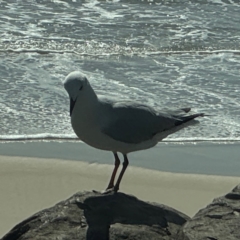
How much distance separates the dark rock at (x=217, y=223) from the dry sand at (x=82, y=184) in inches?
58.6

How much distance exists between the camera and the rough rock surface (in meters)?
4.05

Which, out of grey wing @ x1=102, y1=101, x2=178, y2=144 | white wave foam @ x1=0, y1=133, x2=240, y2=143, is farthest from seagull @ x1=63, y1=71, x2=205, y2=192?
white wave foam @ x1=0, y1=133, x2=240, y2=143

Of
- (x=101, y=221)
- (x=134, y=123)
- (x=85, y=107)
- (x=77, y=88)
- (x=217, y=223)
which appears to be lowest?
(x=101, y=221)

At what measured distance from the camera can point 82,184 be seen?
6051 millimetres

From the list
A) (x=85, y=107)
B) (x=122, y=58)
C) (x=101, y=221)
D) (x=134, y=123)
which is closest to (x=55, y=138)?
(x=134, y=123)

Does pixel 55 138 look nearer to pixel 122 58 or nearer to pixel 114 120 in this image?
pixel 114 120

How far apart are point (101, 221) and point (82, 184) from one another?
1.85m

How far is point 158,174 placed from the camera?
6.23m

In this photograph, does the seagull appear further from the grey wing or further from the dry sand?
the dry sand

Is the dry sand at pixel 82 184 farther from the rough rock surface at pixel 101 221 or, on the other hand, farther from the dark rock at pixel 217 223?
the dark rock at pixel 217 223

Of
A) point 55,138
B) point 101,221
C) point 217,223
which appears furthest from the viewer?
point 55,138

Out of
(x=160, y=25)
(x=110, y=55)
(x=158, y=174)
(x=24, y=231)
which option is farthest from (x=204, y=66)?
(x=24, y=231)

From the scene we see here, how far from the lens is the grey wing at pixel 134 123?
186 inches

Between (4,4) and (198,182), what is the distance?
6785 mm
